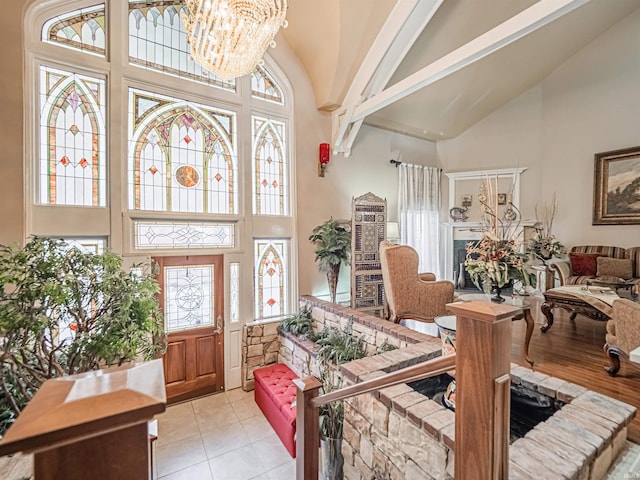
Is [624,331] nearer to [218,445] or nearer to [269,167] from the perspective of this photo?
[218,445]

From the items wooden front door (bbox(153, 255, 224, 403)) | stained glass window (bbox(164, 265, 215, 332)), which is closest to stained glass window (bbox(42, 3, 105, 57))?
wooden front door (bbox(153, 255, 224, 403))

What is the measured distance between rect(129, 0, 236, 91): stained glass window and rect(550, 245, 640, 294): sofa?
22.2 feet

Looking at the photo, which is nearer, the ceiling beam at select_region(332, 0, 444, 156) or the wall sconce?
the ceiling beam at select_region(332, 0, 444, 156)

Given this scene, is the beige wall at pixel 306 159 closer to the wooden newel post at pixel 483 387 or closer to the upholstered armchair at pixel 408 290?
the upholstered armchair at pixel 408 290

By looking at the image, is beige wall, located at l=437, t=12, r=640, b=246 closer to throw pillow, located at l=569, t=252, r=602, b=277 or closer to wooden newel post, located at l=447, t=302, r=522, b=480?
throw pillow, located at l=569, t=252, r=602, b=277

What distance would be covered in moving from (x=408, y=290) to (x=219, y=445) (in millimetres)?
2745

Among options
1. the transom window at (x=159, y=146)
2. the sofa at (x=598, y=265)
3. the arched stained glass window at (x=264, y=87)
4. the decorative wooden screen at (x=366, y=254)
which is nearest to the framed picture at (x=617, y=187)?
the sofa at (x=598, y=265)

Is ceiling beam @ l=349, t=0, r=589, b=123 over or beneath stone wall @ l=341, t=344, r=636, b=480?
over

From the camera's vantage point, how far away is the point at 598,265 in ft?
16.9

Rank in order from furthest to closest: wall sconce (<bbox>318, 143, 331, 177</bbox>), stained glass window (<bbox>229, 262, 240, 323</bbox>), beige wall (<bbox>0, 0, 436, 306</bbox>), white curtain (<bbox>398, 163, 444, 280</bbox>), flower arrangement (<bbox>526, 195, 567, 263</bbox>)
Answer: white curtain (<bbox>398, 163, 444, 280</bbox>)
flower arrangement (<bbox>526, 195, 567, 263</bbox>)
wall sconce (<bbox>318, 143, 331, 177</bbox>)
stained glass window (<bbox>229, 262, 240, 323</bbox>)
beige wall (<bbox>0, 0, 436, 306</bbox>)

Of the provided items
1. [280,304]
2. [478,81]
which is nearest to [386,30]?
[478,81]

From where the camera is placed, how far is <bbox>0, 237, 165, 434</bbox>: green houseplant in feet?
5.94

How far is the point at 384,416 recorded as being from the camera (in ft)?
6.81

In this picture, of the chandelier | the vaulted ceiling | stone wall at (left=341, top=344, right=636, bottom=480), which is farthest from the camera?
the vaulted ceiling
